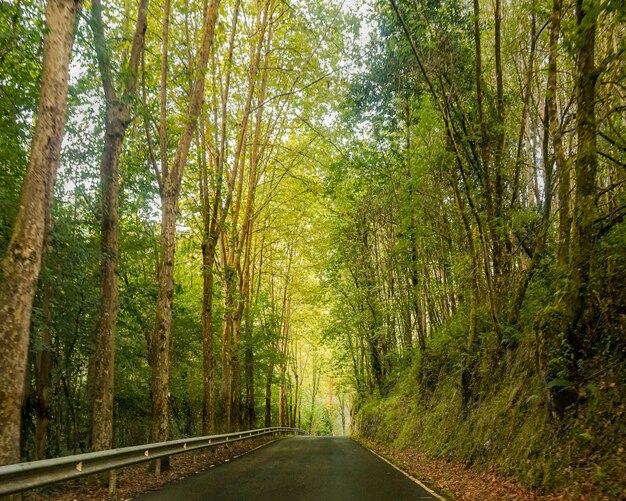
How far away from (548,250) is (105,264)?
954 cm

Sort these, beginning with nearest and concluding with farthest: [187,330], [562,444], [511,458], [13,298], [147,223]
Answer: [13,298]
[562,444]
[511,458]
[147,223]
[187,330]

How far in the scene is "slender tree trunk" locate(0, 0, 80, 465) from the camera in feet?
17.1

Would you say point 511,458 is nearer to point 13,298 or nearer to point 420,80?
point 13,298

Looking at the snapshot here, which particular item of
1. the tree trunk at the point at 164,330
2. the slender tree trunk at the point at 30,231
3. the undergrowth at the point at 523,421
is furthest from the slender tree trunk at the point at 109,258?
the undergrowth at the point at 523,421

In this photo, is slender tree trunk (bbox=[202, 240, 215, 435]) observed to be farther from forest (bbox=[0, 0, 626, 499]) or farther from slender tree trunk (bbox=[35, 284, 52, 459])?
slender tree trunk (bbox=[35, 284, 52, 459])

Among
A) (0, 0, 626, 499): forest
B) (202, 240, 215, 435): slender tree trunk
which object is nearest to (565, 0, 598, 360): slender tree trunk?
(0, 0, 626, 499): forest

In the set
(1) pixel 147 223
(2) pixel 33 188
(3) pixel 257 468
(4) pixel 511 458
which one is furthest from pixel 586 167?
(1) pixel 147 223

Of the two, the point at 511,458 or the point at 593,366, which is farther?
the point at 511,458

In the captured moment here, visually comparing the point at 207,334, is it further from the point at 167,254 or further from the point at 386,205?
the point at 386,205

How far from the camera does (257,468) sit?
10.5 metres

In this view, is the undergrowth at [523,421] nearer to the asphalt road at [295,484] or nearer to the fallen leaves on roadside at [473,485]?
the fallen leaves on roadside at [473,485]

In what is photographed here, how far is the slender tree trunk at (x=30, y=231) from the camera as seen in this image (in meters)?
5.20

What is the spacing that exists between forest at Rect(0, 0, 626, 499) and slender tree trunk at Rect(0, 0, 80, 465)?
0.08 ft

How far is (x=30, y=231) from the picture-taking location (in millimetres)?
5512
